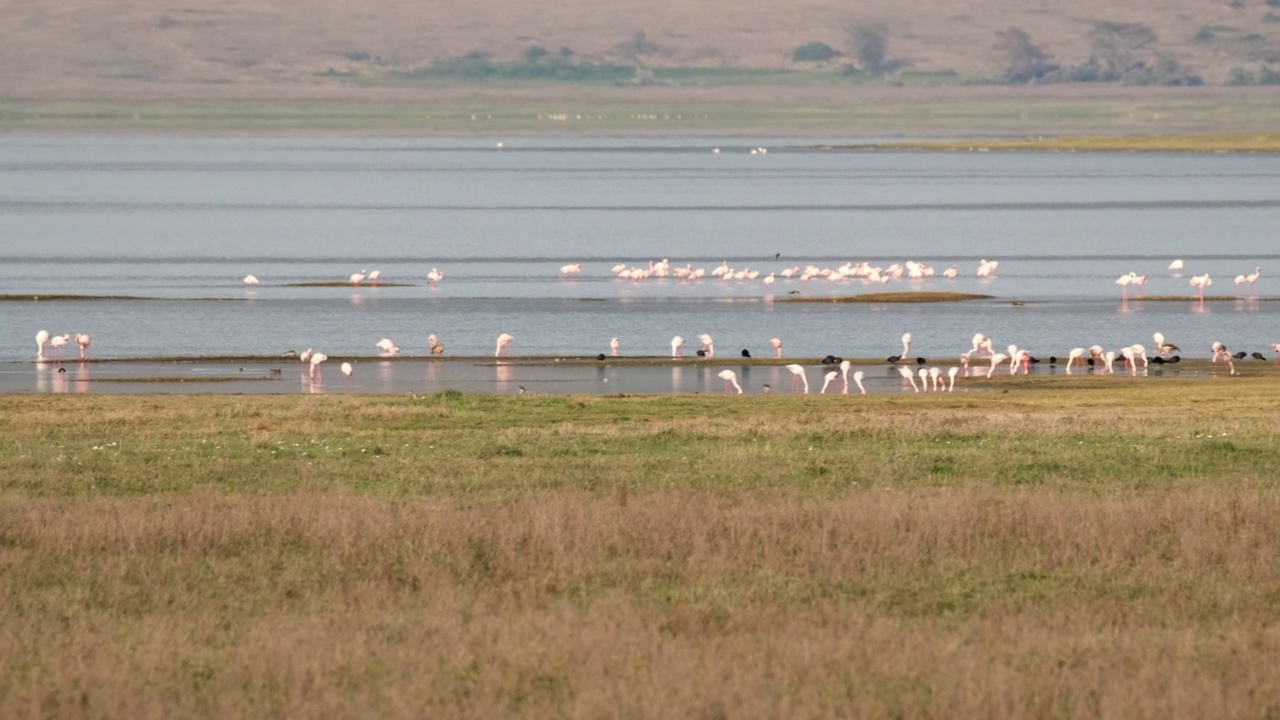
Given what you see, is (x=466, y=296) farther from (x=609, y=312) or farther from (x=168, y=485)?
(x=168, y=485)

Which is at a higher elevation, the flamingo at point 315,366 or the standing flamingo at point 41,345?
the standing flamingo at point 41,345

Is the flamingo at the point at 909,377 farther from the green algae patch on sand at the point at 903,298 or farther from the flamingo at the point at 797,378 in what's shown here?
the green algae patch on sand at the point at 903,298

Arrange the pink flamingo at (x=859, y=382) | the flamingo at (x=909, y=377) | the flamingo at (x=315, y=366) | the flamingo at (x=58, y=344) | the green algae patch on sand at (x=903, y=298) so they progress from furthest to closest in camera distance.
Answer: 1. the green algae patch on sand at (x=903, y=298)
2. the flamingo at (x=58, y=344)
3. the flamingo at (x=315, y=366)
4. the flamingo at (x=909, y=377)
5. the pink flamingo at (x=859, y=382)

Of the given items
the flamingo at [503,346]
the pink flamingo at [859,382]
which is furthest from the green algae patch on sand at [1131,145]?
the pink flamingo at [859,382]

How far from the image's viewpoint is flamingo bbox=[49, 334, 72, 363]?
36.2 metres

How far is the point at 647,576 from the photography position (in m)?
12.0

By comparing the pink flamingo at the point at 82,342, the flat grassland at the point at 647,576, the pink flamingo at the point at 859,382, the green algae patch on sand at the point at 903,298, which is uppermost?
the green algae patch on sand at the point at 903,298

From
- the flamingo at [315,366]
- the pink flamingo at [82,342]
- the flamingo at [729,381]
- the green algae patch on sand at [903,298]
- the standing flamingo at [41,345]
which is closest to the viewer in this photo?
the flamingo at [729,381]

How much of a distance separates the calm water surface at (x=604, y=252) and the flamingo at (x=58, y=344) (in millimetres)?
683

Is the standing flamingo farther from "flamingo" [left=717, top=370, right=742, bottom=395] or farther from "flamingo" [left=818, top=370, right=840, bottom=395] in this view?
"flamingo" [left=818, top=370, right=840, bottom=395]

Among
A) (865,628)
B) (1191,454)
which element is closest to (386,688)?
(865,628)

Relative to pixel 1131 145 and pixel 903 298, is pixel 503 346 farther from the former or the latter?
pixel 1131 145

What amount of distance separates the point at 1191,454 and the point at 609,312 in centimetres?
3025

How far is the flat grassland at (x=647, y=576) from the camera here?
933cm
